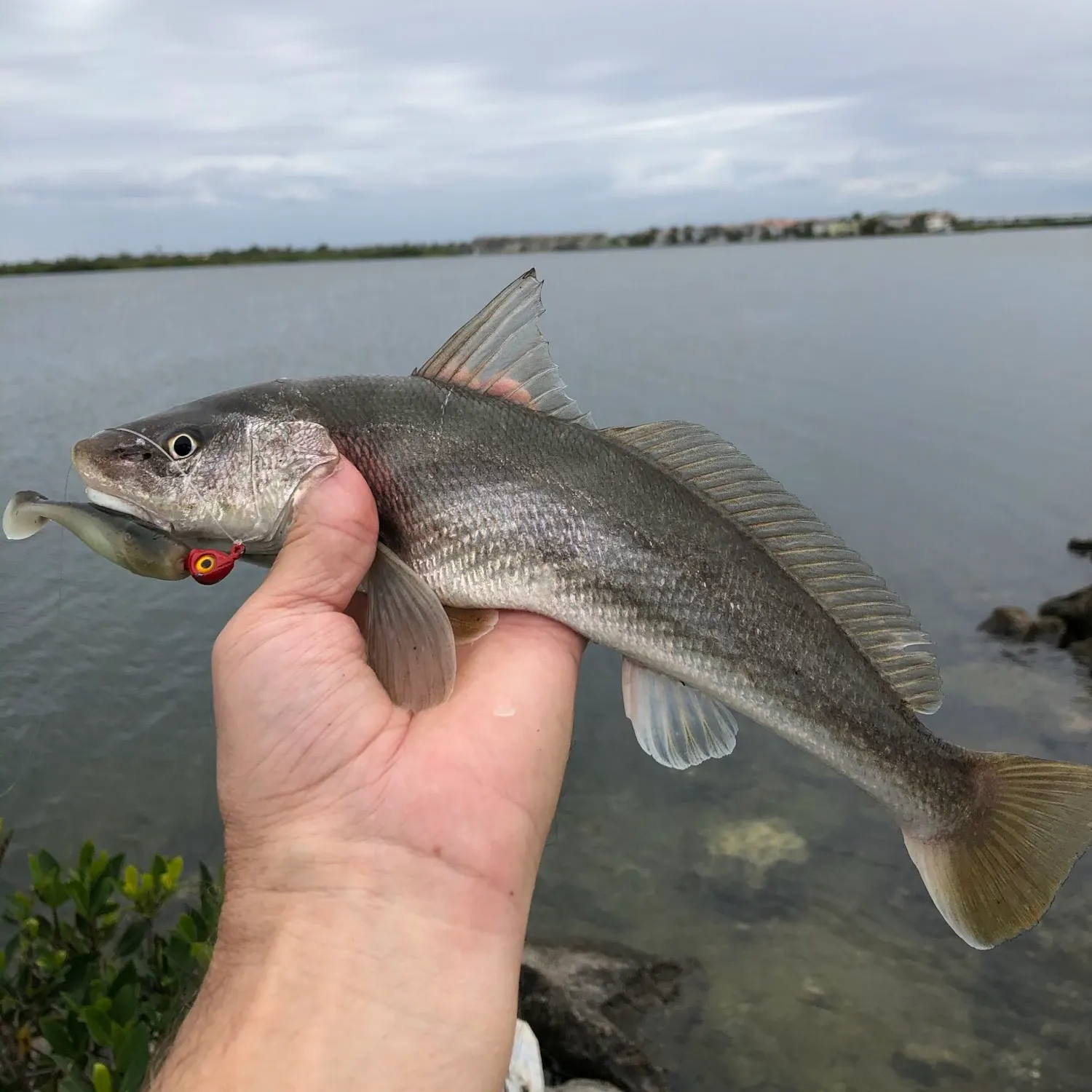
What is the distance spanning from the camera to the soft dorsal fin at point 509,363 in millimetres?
3770

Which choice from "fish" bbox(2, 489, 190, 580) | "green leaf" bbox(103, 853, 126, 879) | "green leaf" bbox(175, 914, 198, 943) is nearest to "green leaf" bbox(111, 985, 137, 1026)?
"green leaf" bbox(175, 914, 198, 943)

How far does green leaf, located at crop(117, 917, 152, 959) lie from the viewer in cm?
450

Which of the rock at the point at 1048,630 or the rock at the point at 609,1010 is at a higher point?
the rock at the point at 609,1010

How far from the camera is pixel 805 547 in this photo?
3729 millimetres

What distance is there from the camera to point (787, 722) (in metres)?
3.65

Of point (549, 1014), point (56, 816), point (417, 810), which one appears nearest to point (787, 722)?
point (417, 810)

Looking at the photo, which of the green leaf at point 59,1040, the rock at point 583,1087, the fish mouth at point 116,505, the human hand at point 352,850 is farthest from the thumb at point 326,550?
the rock at point 583,1087

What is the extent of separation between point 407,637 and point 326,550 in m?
0.45

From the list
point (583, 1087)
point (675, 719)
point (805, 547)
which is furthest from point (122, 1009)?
point (805, 547)

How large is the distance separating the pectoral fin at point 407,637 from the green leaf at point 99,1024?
1967 mm

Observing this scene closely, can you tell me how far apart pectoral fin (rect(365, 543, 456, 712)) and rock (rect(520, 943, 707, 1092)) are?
13.2 feet

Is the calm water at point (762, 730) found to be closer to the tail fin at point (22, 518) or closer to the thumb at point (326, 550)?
the thumb at point (326, 550)

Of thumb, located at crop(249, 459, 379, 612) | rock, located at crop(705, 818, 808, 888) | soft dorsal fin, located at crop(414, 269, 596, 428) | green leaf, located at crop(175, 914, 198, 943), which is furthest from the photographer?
rock, located at crop(705, 818, 808, 888)

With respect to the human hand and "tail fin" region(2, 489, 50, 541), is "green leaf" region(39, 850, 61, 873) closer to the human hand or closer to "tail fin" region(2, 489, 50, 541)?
"tail fin" region(2, 489, 50, 541)
